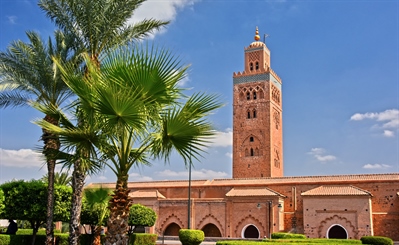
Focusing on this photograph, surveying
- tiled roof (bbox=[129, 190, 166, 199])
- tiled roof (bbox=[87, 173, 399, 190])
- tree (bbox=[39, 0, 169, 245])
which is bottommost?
tiled roof (bbox=[129, 190, 166, 199])

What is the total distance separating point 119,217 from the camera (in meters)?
8.48

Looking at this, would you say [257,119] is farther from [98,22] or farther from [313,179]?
[98,22]

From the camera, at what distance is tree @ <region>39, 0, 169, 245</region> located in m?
12.6

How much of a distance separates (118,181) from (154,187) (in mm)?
27938

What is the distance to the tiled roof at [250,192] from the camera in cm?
2994

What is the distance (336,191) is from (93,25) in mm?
21627

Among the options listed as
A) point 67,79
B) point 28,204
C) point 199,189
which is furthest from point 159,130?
point 199,189

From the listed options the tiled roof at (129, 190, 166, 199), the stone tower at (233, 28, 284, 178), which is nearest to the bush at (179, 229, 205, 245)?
the tiled roof at (129, 190, 166, 199)

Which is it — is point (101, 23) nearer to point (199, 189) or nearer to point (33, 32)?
point (33, 32)

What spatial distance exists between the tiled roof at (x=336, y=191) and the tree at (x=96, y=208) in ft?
51.4

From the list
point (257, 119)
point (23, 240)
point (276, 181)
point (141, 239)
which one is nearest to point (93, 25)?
point (23, 240)

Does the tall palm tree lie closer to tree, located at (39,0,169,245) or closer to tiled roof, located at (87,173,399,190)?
tree, located at (39,0,169,245)

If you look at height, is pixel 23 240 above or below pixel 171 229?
above

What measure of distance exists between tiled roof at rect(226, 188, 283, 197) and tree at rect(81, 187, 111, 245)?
517 inches
